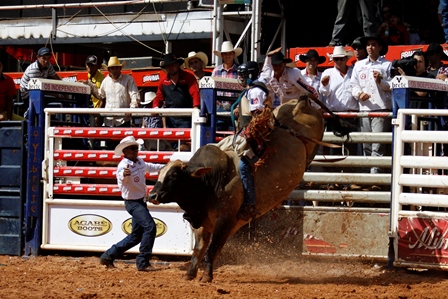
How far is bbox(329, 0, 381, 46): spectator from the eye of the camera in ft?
43.1

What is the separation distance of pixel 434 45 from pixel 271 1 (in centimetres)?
468

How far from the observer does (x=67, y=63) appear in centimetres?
1950

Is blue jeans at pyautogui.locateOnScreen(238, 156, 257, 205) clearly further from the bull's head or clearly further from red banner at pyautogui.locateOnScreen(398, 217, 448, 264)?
red banner at pyautogui.locateOnScreen(398, 217, 448, 264)

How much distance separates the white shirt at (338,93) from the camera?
11227mm

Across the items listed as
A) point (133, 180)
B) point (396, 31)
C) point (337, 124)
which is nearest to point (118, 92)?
point (133, 180)

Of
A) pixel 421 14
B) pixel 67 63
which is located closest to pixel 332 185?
pixel 421 14

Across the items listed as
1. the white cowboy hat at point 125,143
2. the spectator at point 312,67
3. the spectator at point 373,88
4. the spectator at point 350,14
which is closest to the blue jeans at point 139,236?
the white cowboy hat at point 125,143

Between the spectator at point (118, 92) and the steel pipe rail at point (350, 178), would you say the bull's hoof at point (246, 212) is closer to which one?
the steel pipe rail at point (350, 178)

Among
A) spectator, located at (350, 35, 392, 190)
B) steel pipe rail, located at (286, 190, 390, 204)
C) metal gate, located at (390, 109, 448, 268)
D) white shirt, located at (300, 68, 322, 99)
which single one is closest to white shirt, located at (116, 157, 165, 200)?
steel pipe rail, located at (286, 190, 390, 204)

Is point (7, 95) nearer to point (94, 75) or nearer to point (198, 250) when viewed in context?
point (94, 75)

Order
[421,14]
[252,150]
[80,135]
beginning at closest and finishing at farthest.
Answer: [252,150] → [80,135] → [421,14]

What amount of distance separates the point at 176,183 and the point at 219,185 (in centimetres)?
48

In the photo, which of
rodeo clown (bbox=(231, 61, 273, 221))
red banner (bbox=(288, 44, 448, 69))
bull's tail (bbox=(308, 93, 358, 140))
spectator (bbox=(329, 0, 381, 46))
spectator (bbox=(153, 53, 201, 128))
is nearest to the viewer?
rodeo clown (bbox=(231, 61, 273, 221))

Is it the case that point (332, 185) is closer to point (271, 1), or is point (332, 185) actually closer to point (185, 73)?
point (185, 73)
